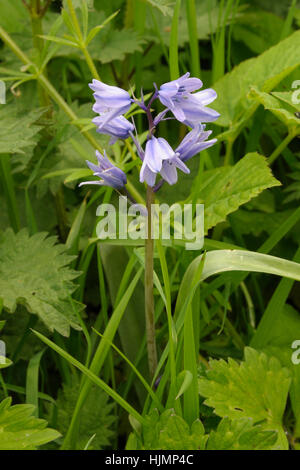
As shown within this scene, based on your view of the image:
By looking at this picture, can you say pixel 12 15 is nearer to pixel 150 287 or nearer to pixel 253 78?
pixel 253 78

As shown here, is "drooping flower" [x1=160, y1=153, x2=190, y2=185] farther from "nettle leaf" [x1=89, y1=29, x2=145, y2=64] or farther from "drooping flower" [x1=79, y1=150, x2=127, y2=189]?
"nettle leaf" [x1=89, y1=29, x2=145, y2=64]

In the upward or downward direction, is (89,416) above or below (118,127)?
below

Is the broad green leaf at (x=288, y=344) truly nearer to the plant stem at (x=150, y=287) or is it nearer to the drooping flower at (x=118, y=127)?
the plant stem at (x=150, y=287)

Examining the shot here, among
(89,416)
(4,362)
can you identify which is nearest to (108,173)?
(4,362)

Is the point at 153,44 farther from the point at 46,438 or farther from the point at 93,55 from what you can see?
the point at 46,438

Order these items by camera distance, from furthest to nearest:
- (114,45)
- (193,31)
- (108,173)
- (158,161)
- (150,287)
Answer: (114,45), (193,31), (150,287), (108,173), (158,161)

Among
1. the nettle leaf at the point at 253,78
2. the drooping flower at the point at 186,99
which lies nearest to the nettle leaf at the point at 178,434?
the drooping flower at the point at 186,99

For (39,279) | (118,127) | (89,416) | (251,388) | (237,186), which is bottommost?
(89,416)
